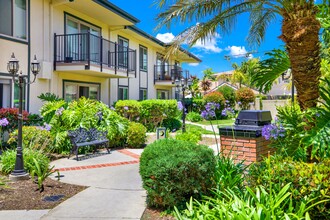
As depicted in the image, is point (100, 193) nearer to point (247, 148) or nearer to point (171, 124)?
point (247, 148)

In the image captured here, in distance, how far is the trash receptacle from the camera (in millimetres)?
6676

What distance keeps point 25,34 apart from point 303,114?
10727 mm

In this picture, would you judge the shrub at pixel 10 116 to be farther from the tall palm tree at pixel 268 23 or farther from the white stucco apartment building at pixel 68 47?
the tall palm tree at pixel 268 23

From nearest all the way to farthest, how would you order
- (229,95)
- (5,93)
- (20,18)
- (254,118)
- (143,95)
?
(254,118) < (5,93) < (20,18) < (143,95) < (229,95)

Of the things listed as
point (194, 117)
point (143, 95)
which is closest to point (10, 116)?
point (143, 95)

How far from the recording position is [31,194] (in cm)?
573

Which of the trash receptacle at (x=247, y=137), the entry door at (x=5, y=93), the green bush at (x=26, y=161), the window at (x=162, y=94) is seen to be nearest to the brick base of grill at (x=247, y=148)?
the trash receptacle at (x=247, y=137)

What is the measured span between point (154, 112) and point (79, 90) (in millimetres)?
4878

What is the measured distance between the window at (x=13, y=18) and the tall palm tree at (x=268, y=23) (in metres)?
7.28

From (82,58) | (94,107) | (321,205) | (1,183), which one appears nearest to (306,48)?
(321,205)

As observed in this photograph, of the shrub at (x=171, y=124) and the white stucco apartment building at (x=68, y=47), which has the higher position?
the white stucco apartment building at (x=68, y=47)

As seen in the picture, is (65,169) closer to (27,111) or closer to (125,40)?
(27,111)

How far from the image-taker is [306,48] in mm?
5047

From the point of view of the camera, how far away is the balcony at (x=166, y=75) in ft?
78.6
